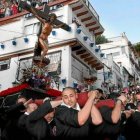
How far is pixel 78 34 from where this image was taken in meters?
16.6

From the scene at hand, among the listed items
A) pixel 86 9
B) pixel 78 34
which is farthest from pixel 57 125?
pixel 86 9

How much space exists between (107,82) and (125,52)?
11.8m

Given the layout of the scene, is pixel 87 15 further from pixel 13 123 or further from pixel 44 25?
pixel 13 123

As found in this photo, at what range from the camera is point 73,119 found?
3.82m

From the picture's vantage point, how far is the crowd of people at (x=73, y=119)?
3891 mm

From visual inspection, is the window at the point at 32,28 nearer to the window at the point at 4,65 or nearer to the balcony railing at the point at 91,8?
the window at the point at 4,65

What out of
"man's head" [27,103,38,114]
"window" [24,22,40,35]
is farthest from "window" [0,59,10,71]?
"man's head" [27,103,38,114]

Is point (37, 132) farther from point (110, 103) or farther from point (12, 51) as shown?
point (12, 51)

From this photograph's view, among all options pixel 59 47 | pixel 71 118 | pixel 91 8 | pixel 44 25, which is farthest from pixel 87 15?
pixel 71 118

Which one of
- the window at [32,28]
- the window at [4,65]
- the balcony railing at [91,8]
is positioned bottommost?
the window at [4,65]

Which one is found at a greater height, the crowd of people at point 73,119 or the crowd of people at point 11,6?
the crowd of people at point 11,6

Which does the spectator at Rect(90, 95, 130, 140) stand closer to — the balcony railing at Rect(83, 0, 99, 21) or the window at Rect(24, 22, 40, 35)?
the window at Rect(24, 22, 40, 35)

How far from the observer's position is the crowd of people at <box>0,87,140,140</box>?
12.8ft

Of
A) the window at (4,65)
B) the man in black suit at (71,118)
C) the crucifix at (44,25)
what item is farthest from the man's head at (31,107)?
the window at (4,65)
